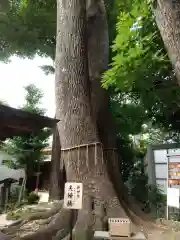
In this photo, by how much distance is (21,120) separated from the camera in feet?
9.28

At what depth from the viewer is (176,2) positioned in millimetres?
2805

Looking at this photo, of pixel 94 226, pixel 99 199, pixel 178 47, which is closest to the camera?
pixel 178 47

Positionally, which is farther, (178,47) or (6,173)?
(6,173)

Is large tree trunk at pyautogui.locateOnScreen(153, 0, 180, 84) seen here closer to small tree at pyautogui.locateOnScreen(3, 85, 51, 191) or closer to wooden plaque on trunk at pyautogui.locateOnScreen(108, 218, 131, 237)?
wooden plaque on trunk at pyautogui.locateOnScreen(108, 218, 131, 237)

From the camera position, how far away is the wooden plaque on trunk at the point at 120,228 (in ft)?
10.1

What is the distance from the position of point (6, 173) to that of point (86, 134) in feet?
34.4

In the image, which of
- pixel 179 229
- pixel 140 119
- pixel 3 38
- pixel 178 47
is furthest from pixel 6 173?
pixel 178 47

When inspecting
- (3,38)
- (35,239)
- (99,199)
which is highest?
(3,38)

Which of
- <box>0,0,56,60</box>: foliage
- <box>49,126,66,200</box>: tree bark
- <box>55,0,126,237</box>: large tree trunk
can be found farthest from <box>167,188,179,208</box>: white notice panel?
<box>0,0,56,60</box>: foliage

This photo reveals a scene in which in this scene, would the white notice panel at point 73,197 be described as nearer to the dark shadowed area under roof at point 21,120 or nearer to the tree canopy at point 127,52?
the dark shadowed area under roof at point 21,120

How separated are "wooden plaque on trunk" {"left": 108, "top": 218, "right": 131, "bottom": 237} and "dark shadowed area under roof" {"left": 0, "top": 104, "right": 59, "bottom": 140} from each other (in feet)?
5.28

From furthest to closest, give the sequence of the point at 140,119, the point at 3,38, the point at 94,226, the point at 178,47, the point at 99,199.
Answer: the point at 3,38 < the point at 140,119 < the point at 99,199 < the point at 94,226 < the point at 178,47

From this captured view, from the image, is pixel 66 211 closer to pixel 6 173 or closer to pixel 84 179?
pixel 84 179

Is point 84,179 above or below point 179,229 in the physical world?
above
